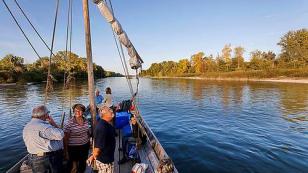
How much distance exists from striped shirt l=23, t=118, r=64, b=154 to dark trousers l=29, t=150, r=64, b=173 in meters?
0.17

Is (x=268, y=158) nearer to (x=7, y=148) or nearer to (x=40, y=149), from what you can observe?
(x=40, y=149)

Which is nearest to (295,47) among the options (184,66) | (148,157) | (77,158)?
(184,66)

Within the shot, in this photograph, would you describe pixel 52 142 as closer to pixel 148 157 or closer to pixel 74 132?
pixel 74 132

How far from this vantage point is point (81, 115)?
229 inches

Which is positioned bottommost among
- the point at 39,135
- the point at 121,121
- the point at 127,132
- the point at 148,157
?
the point at 148,157

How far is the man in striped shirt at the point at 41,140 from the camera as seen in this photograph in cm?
471

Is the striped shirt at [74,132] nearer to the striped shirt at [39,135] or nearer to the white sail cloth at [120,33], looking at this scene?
the striped shirt at [39,135]

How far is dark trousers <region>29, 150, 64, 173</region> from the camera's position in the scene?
15.9 ft

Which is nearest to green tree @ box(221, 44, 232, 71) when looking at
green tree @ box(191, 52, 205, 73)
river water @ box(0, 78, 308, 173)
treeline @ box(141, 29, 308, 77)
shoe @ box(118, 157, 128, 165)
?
treeline @ box(141, 29, 308, 77)

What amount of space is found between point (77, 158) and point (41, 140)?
5.10 feet

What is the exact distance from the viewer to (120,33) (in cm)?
736

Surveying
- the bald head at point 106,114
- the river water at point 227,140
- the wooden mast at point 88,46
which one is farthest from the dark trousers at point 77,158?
the river water at point 227,140

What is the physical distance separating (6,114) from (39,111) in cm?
2070

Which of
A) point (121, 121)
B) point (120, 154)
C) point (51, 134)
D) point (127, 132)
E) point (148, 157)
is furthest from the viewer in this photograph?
point (121, 121)
